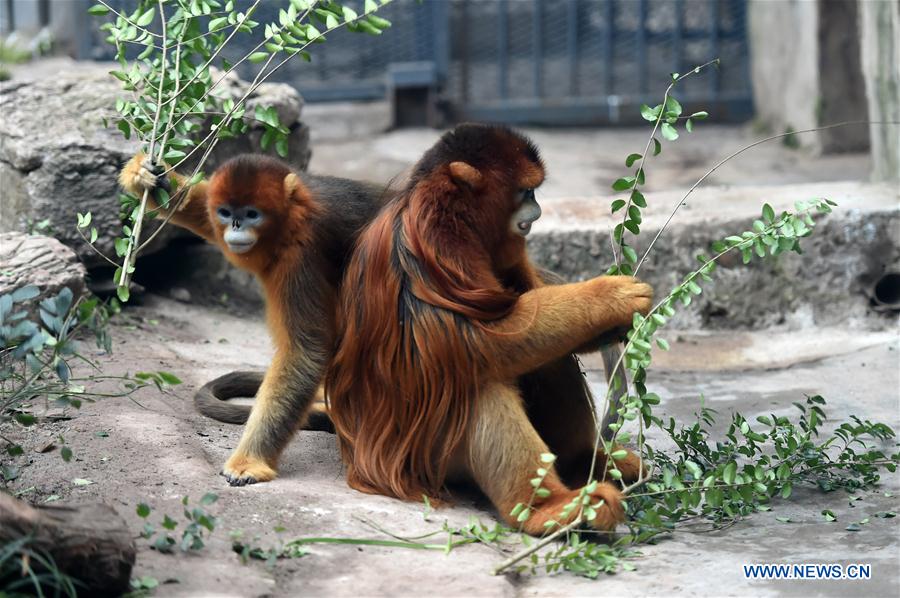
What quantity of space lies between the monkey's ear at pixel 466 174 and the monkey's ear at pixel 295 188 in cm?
89

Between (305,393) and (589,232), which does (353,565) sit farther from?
(589,232)

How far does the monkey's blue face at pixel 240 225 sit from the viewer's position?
5.10 m

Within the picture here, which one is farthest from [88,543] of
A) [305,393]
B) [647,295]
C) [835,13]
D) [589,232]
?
[835,13]

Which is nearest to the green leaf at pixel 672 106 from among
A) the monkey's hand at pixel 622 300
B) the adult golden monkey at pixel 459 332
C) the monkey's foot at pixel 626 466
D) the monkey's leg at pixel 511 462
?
the adult golden monkey at pixel 459 332

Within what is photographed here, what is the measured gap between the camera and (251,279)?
8.40 m

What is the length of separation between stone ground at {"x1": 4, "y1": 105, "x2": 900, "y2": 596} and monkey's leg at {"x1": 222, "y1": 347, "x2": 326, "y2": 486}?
0.50ft

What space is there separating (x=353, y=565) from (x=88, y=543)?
1.03 m

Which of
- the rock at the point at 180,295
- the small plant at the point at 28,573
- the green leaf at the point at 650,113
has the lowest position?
the small plant at the point at 28,573

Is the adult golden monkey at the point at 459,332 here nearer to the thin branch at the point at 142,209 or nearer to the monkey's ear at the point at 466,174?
the monkey's ear at the point at 466,174

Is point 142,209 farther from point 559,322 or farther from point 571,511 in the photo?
point 571,511

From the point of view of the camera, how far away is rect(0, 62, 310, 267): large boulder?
7.11 metres

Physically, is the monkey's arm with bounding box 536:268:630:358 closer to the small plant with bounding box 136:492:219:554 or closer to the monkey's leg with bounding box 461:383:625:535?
the monkey's leg with bounding box 461:383:625:535

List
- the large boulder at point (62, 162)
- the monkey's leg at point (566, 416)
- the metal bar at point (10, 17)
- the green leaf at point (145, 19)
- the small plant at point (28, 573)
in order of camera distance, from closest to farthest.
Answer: the small plant at point (28, 573) → the monkey's leg at point (566, 416) → the green leaf at point (145, 19) → the large boulder at point (62, 162) → the metal bar at point (10, 17)

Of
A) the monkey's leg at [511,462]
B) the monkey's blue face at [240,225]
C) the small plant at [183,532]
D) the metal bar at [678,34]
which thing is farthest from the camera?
the metal bar at [678,34]
